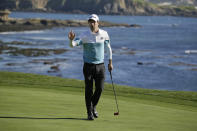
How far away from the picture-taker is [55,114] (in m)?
8.19

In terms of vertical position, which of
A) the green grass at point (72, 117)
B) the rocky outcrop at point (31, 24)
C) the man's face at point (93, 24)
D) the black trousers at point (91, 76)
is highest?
the man's face at point (93, 24)

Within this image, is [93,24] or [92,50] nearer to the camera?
[93,24]

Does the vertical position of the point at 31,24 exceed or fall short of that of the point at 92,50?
Answer: it falls short

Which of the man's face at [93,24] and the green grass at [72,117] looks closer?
the green grass at [72,117]

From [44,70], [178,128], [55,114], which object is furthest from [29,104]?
[44,70]

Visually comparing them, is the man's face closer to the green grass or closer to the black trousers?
the black trousers

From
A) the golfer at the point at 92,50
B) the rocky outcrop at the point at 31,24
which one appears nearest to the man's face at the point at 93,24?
the golfer at the point at 92,50

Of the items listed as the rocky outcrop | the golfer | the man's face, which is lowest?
the rocky outcrop

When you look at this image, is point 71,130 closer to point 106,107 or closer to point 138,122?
point 138,122

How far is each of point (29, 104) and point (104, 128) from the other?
9.84ft

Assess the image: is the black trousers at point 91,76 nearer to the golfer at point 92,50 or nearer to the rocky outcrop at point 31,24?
the golfer at point 92,50

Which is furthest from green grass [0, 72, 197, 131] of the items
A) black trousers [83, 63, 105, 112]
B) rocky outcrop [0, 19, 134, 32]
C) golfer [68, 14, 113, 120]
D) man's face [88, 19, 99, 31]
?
rocky outcrop [0, 19, 134, 32]

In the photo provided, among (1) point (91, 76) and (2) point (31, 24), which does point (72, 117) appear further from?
(2) point (31, 24)

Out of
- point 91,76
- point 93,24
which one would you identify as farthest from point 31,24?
point 93,24
